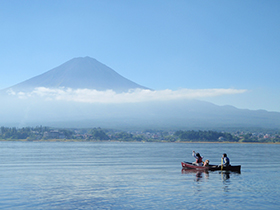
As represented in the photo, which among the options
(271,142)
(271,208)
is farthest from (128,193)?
(271,142)

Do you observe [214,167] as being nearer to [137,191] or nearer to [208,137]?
[137,191]

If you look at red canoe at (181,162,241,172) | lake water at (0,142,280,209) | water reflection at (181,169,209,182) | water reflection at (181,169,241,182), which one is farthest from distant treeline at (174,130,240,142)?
lake water at (0,142,280,209)

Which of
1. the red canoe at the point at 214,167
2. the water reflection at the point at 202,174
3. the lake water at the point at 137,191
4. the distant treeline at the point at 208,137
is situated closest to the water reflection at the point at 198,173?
the water reflection at the point at 202,174

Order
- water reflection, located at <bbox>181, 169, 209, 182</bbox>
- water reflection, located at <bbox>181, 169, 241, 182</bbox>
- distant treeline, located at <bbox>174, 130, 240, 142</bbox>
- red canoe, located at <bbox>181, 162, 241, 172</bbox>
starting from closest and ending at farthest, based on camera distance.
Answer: water reflection, located at <bbox>181, 169, 241, 182</bbox>, water reflection, located at <bbox>181, 169, 209, 182</bbox>, red canoe, located at <bbox>181, 162, 241, 172</bbox>, distant treeline, located at <bbox>174, 130, 240, 142</bbox>

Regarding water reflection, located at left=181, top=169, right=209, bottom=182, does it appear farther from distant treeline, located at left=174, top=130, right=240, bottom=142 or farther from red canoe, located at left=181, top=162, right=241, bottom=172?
distant treeline, located at left=174, top=130, right=240, bottom=142

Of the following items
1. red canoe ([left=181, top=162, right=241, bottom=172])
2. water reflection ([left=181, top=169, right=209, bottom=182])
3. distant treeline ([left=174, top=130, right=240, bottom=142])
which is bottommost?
water reflection ([left=181, top=169, right=209, bottom=182])

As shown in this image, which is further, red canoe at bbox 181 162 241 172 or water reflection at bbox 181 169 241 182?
red canoe at bbox 181 162 241 172

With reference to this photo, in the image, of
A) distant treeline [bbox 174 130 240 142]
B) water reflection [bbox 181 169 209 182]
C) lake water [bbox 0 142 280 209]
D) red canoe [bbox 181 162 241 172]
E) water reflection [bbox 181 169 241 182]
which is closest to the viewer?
lake water [bbox 0 142 280 209]

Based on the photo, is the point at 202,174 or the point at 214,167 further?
the point at 214,167

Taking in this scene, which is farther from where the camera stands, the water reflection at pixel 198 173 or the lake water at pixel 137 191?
the water reflection at pixel 198 173

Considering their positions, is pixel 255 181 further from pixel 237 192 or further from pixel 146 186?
pixel 146 186

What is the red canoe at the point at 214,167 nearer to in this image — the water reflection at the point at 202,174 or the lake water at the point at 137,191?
the water reflection at the point at 202,174

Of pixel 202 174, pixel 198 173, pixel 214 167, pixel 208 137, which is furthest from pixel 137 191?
pixel 208 137

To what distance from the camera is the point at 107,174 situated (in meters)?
35.8
